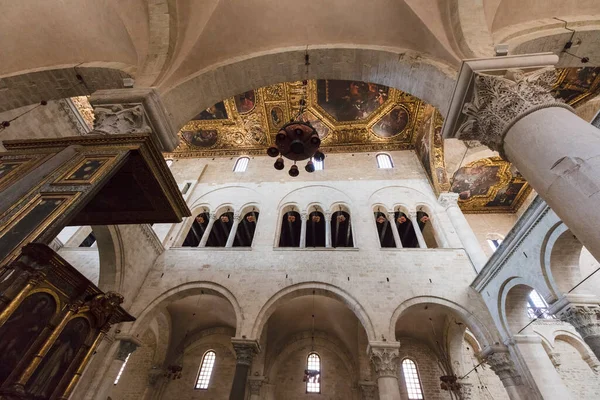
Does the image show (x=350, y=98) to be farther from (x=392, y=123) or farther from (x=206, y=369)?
(x=206, y=369)

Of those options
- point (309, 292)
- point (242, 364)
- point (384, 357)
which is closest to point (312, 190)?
point (309, 292)

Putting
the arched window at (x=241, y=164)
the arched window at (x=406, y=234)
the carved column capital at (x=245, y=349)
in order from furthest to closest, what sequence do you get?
the arched window at (x=241, y=164) < the arched window at (x=406, y=234) < the carved column capital at (x=245, y=349)

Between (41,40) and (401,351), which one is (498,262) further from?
(41,40)

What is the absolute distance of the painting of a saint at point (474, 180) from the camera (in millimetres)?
13023

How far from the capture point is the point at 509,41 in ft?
13.7

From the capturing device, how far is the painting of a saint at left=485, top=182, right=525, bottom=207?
13.5m

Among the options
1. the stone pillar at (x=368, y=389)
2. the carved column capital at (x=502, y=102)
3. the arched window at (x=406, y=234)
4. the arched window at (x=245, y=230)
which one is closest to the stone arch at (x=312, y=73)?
the carved column capital at (x=502, y=102)

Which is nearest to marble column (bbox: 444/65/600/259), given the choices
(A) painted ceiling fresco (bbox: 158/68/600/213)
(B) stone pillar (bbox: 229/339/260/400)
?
(B) stone pillar (bbox: 229/339/260/400)

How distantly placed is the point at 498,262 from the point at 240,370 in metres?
6.88

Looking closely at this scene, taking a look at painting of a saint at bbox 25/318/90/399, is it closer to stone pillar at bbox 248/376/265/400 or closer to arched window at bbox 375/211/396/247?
stone pillar at bbox 248/376/265/400

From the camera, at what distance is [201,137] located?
13281mm

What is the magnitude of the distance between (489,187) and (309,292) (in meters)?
10.8

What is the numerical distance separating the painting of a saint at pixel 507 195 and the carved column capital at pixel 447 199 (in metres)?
5.05

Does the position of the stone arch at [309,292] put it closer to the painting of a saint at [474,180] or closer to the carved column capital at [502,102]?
the carved column capital at [502,102]
